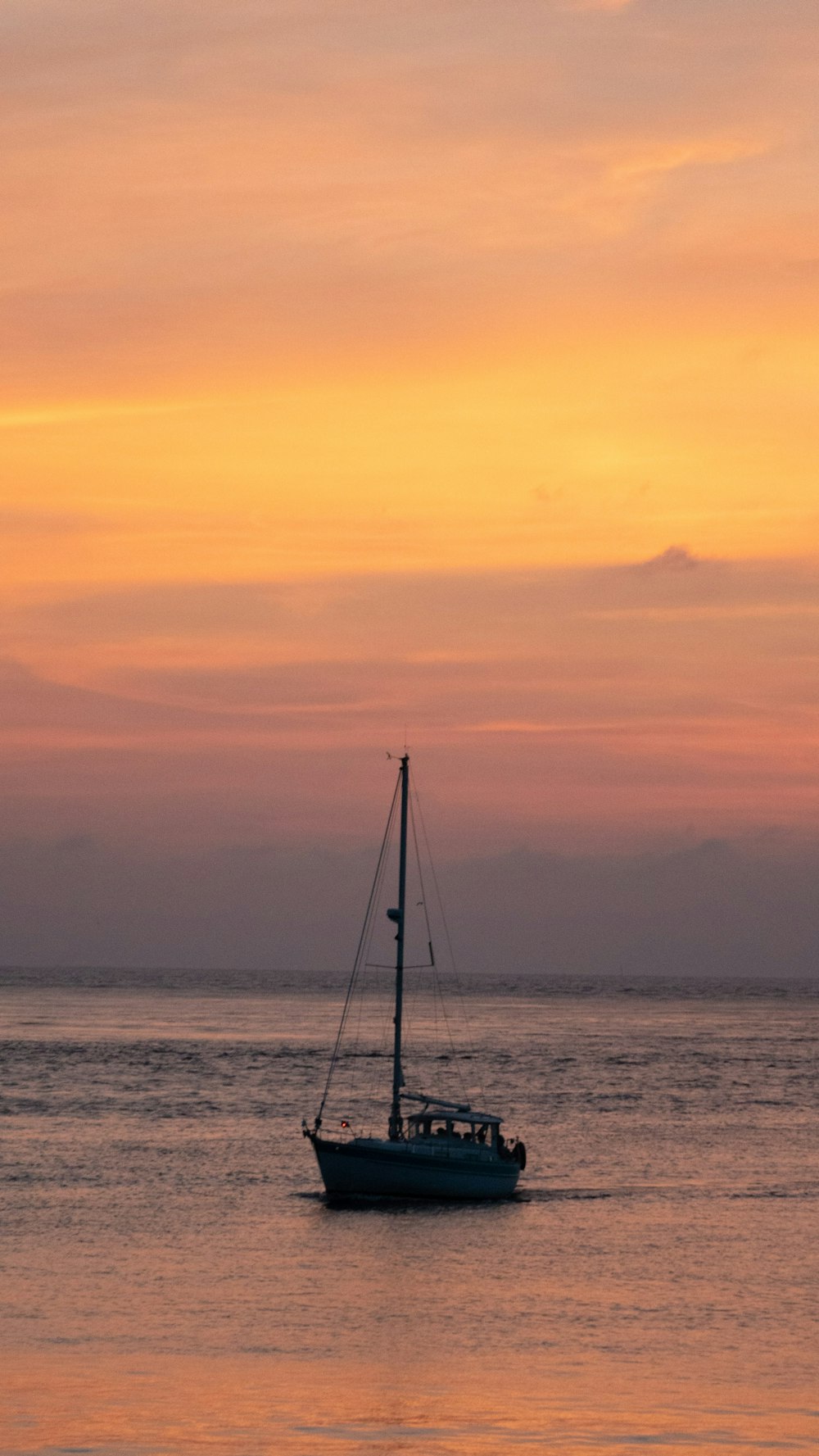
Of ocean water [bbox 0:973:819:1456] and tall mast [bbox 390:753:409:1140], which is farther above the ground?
tall mast [bbox 390:753:409:1140]

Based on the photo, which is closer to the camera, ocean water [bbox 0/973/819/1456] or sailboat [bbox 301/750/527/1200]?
ocean water [bbox 0/973/819/1456]

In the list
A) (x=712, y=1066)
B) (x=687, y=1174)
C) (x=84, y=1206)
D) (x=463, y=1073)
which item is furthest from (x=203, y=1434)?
(x=712, y=1066)

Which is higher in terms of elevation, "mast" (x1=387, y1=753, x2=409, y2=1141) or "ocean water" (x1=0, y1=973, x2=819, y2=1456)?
"mast" (x1=387, y1=753, x2=409, y2=1141)

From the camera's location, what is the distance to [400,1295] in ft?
165

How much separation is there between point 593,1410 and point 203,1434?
8332mm

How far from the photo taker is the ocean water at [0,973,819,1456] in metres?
35.2

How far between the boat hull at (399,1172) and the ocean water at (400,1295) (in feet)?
2.93

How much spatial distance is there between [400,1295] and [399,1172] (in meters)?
16.1

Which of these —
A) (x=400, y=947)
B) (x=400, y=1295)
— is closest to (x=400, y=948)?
(x=400, y=947)

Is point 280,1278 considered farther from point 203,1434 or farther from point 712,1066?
point 712,1066

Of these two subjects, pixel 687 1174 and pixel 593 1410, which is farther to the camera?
pixel 687 1174

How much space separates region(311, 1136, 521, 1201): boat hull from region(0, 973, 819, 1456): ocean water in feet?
2.93

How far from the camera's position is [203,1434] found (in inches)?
1324

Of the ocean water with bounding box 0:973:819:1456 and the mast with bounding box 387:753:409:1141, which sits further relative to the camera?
the mast with bounding box 387:753:409:1141
